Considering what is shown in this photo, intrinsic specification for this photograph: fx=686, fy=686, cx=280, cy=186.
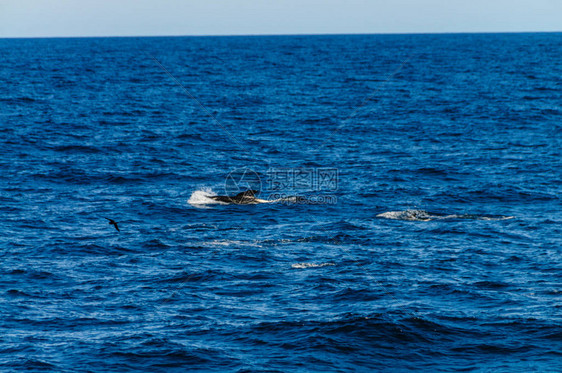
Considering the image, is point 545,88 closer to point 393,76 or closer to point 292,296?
point 393,76

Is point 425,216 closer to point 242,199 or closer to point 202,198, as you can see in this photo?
point 242,199

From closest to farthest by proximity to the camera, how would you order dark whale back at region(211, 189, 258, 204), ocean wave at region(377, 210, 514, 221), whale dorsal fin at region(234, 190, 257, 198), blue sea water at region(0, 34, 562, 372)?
blue sea water at region(0, 34, 562, 372) → ocean wave at region(377, 210, 514, 221) → dark whale back at region(211, 189, 258, 204) → whale dorsal fin at region(234, 190, 257, 198)

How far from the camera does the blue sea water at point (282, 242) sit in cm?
2538

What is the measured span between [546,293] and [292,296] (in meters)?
11.1

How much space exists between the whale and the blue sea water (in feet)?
2.71

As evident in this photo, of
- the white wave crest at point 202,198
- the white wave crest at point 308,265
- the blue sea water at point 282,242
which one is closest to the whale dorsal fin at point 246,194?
the blue sea water at point 282,242

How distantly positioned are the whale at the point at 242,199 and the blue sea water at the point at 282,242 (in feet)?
2.71

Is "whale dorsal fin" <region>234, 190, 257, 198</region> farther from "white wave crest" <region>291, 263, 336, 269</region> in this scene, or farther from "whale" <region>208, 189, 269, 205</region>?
"white wave crest" <region>291, 263, 336, 269</region>

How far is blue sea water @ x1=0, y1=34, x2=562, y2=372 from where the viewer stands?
25.4 meters

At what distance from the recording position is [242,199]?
46594 mm

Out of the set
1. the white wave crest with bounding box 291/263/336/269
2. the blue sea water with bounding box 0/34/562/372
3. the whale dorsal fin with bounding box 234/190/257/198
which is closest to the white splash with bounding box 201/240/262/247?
the blue sea water with bounding box 0/34/562/372

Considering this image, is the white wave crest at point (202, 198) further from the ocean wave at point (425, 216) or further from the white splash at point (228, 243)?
the ocean wave at point (425, 216)

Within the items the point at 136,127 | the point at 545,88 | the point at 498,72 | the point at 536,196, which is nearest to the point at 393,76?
the point at 498,72

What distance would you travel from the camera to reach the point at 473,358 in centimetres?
2436
